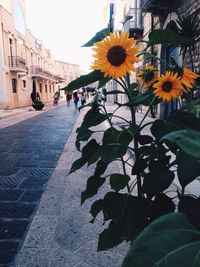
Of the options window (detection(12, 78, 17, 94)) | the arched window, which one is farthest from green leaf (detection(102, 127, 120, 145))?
the arched window

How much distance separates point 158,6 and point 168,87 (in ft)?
33.0

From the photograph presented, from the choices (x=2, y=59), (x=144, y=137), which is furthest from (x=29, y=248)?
(x=2, y=59)

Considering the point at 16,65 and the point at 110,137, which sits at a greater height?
the point at 16,65

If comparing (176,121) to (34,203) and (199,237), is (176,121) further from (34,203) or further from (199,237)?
(34,203)

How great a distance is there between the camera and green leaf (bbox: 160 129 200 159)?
527 mm

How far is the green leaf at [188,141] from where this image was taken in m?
0.53

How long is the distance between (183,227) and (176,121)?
63cm

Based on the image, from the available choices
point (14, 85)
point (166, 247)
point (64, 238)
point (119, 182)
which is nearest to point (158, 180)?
point (119, 182)

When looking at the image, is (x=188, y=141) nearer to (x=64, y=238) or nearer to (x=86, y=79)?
(x=86, y=79)

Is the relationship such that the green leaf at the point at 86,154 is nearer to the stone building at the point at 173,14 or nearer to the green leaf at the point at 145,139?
the green leaf at the point at 145,139

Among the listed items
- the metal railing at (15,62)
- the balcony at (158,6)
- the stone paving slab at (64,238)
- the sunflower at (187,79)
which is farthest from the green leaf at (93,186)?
the metal railing at (15,62)

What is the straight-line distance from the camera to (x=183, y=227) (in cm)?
53

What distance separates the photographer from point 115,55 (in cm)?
109

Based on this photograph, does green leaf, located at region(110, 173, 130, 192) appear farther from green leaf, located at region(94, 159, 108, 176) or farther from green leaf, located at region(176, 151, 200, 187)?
green leaf, located at region(176, 151, 200, 187)
